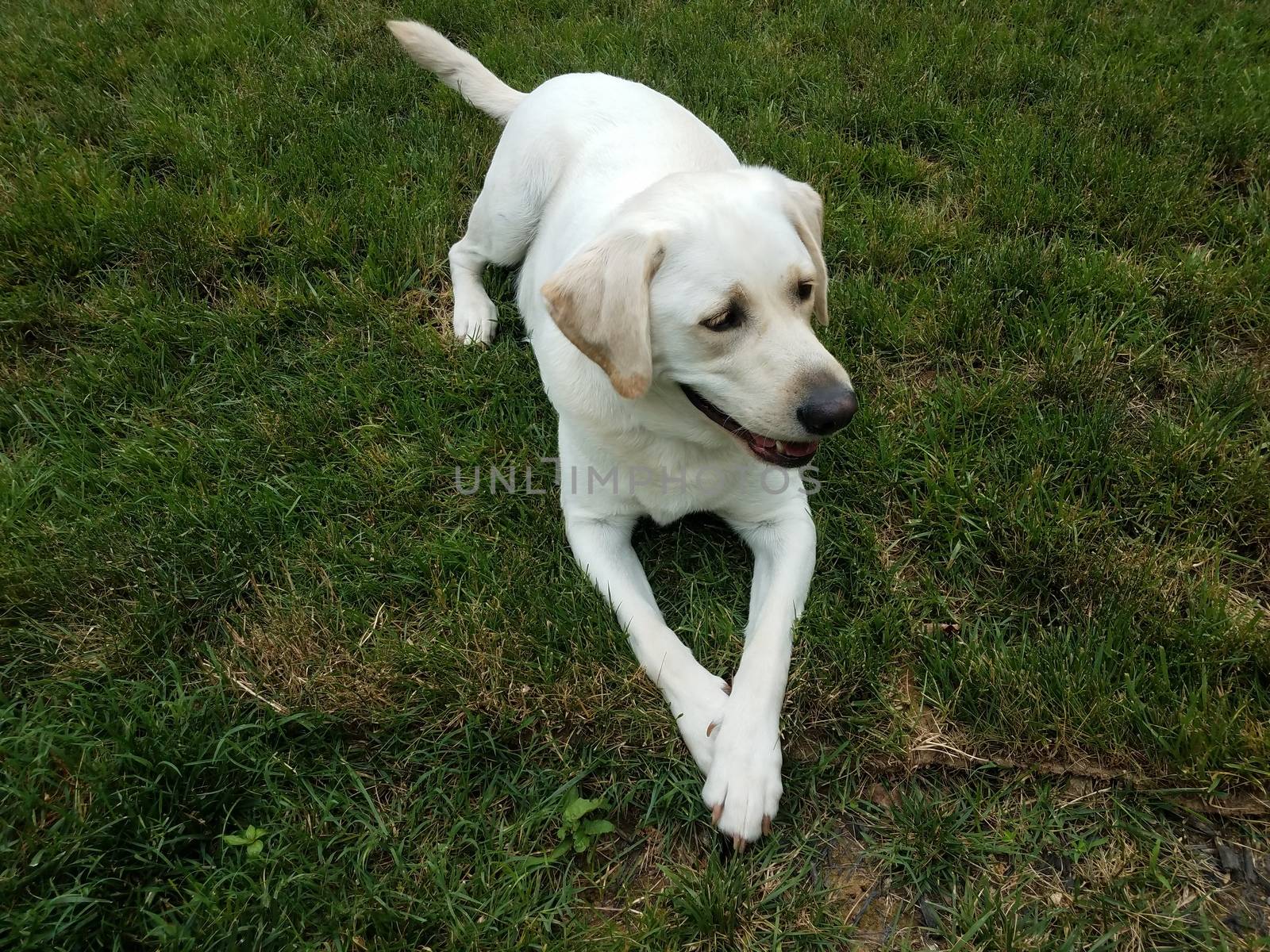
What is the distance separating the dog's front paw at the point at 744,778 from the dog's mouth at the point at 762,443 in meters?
0.63

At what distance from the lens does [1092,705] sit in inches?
71.1

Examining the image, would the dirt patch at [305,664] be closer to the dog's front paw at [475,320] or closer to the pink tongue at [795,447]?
the pink tongue at [795,447]

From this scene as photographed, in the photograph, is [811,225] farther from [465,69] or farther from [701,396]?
[465,69]

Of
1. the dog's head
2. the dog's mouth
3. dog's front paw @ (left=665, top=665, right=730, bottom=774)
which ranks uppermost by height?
the dog's head

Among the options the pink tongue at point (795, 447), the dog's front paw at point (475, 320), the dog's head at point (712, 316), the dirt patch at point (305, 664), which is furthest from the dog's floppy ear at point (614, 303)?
the dog's front paw at point (475, 320)

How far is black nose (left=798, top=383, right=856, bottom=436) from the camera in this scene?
5.97ft

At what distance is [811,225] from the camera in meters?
2.23

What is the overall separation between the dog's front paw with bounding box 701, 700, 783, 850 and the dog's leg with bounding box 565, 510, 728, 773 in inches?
2.2

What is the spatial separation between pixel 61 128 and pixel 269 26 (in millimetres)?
1268

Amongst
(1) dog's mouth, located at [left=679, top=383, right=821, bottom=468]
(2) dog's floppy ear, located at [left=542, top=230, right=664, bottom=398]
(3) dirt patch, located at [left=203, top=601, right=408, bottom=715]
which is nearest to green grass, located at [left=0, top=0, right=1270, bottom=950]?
(3) dirt patch, located at [left=203, top=601, right=408, bottom=715]

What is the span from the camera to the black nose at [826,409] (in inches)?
71.7

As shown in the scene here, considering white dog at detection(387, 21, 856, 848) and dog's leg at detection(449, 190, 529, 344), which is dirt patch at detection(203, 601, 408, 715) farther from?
dog's leg at detection(449, 190, 529, 344)

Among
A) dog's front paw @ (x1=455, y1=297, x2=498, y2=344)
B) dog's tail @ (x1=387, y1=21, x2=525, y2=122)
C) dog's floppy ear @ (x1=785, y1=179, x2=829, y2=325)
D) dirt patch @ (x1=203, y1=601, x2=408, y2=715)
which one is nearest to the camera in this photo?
dirt patch @ (x1=203, y1=601, x2=408, y2=715)

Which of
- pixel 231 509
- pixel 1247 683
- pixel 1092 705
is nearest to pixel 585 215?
pixel 231 509
